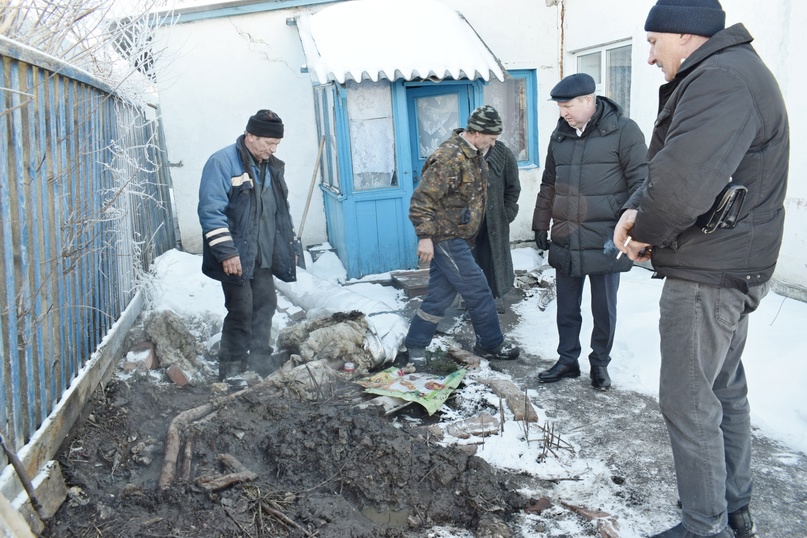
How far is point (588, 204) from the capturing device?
14.0 ft

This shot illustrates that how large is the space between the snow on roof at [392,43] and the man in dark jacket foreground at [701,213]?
5.07 meters

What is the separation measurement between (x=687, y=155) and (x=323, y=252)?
6.78 meters

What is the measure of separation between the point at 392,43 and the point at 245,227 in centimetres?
401

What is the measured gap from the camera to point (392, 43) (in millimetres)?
7660

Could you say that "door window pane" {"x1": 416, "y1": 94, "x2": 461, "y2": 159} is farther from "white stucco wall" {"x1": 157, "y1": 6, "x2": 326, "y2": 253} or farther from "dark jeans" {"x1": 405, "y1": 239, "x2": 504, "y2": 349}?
"dark jeans" {"x1": 405, "y1": 239, "x2": 504, "y2": 349}

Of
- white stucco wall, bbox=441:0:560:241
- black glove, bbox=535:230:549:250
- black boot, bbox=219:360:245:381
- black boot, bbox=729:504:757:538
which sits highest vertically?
white stucco wall, bbox=441:0:560:241

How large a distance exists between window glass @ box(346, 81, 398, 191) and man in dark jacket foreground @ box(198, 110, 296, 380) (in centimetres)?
278

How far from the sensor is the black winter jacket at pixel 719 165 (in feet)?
7.31

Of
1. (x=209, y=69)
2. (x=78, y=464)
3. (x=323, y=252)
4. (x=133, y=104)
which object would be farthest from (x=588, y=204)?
(x=209, y=69)

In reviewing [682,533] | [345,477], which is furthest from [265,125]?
[682,533]

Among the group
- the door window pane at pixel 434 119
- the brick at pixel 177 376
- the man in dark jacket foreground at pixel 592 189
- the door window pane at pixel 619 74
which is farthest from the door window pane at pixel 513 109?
the brick at pixel 177 376

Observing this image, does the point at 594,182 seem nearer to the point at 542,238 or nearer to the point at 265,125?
the point at 542,238

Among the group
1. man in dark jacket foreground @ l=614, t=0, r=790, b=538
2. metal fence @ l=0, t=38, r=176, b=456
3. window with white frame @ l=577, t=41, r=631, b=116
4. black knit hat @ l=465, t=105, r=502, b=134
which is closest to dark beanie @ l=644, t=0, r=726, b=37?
man in dark jacket foreground @ l=614, t=0, r=790, b=538

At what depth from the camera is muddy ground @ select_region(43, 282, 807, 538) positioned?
9.41ft
